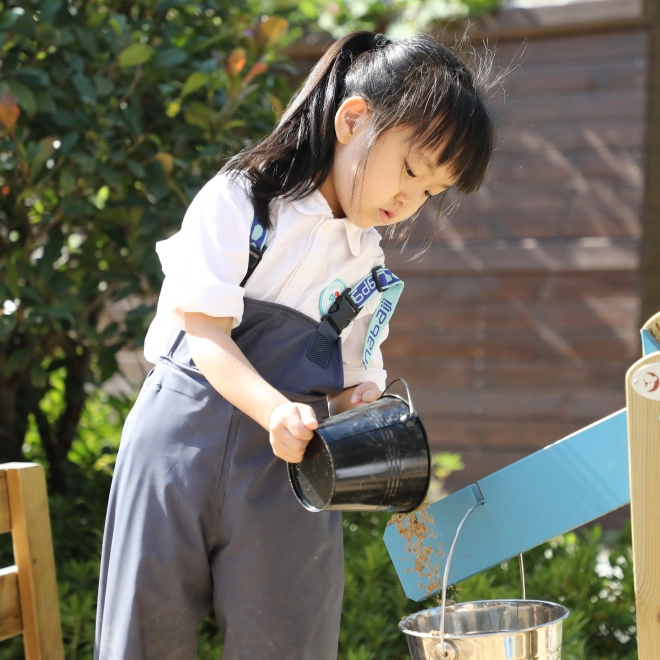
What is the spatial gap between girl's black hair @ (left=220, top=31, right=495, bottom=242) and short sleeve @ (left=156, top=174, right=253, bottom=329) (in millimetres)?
54

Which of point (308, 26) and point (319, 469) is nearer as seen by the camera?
point (319, 469)

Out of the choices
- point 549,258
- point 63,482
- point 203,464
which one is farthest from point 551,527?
point 549,258

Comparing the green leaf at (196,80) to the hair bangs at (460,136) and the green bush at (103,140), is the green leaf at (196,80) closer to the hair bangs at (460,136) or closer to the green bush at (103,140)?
the green bush at (103,140)

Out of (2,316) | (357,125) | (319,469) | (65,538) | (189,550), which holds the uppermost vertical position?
(357,125)

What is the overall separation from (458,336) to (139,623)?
134 inches

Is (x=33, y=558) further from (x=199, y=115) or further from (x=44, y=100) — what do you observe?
(x=199, y=115)

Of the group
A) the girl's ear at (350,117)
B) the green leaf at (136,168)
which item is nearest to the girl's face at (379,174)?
the girl's ear at (350,117)

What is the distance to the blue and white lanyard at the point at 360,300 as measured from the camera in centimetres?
170

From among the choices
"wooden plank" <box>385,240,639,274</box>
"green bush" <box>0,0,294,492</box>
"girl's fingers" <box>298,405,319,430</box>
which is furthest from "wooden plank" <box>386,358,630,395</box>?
"girl's fingers" <box>298,405,319,430</box>

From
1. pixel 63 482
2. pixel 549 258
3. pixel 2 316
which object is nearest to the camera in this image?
pixel 2 316

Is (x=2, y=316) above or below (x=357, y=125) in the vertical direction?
below

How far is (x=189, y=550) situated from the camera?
1.67 meters

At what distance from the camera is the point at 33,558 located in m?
1.96

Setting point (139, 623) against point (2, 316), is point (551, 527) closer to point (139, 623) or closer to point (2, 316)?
point (139, 623)
